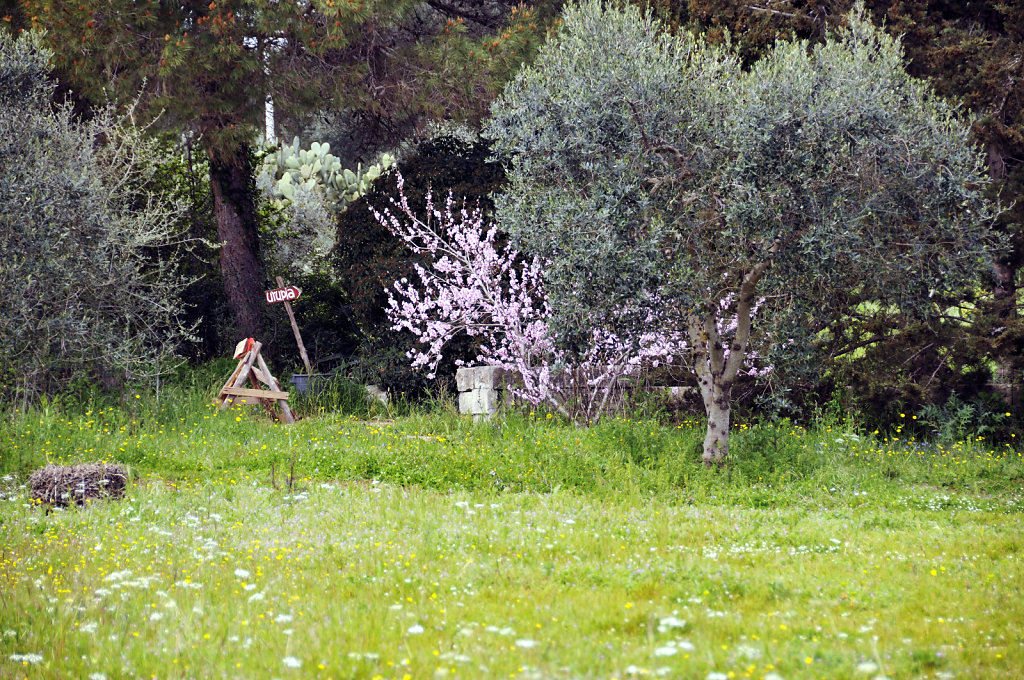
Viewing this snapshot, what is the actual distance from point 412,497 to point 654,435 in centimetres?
295

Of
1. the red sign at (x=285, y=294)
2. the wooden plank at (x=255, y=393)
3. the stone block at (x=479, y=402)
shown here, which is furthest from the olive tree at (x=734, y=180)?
the red sign at (x=285, y=294)

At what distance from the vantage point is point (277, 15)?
43.1ft

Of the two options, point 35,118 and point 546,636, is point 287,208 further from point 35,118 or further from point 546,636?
point 546,636

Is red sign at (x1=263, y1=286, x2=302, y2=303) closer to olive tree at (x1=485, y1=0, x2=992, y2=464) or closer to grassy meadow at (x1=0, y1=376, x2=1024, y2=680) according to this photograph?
grassy meadow at (x1=0, y1=376, x2=1024, y2=680)

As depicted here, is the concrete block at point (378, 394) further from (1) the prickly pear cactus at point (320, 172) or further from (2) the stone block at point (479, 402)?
(1) the prickly pear cactus at point (320, 172)

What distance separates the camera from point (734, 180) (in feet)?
25.7

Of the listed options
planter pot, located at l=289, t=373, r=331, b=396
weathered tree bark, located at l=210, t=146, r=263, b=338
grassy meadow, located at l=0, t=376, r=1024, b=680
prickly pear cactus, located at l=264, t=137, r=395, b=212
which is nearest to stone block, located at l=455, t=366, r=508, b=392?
grassy meadow, located at l=0, t=376, r=1024, b=680

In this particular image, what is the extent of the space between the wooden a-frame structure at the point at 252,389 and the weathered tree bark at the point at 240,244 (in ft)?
10.5

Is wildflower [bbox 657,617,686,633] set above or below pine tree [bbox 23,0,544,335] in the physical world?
below

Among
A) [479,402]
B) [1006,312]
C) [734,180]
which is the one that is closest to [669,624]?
[734,180]

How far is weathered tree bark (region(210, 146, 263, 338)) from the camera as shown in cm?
1551

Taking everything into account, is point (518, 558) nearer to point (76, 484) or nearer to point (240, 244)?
point (76, 484)

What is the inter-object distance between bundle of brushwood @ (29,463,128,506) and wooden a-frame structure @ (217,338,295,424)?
410 centimetres

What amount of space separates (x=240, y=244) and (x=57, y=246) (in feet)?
14.9
